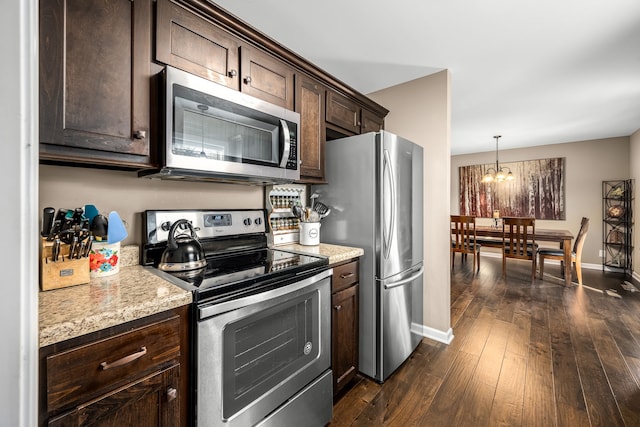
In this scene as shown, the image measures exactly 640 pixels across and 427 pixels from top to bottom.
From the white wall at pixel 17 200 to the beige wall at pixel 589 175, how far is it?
5.95 metres

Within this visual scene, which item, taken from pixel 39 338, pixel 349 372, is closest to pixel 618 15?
pixel 349 372

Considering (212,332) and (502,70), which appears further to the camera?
(502,70)

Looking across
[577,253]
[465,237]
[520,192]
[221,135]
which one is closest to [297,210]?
[221,135]

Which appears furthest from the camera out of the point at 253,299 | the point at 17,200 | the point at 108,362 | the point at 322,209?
the point at 322,209

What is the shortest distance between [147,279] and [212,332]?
1.29ft

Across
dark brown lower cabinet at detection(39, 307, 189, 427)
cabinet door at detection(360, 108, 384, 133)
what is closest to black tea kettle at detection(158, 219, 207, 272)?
dark brown lower cabinet at detection(39, 307, 189, 427)

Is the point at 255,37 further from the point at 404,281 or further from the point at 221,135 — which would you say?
the point at 404,281

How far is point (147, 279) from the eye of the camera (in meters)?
1.16

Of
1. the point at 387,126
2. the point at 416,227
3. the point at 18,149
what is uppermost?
the point at 387,126

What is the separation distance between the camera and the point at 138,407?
0.89 meters

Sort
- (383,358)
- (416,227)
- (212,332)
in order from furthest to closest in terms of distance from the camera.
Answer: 1. (416,227)
2. (383,358)
3. (212,332)

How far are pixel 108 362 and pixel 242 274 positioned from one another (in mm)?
526

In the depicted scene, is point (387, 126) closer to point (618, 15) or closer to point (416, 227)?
point (416, 227)

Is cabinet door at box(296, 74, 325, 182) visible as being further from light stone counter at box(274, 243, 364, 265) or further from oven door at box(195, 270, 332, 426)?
oven door at box(195, 270, 332, 426)
